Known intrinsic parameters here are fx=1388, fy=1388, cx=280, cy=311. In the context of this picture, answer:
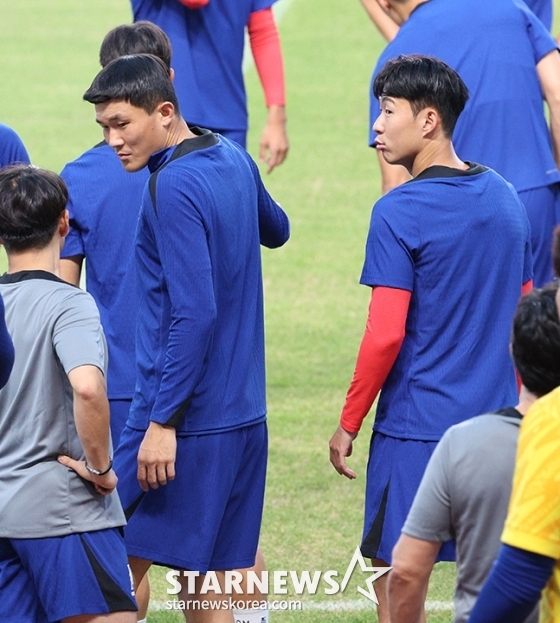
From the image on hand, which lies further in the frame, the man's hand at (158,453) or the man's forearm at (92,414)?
the man's hand at (158,453)

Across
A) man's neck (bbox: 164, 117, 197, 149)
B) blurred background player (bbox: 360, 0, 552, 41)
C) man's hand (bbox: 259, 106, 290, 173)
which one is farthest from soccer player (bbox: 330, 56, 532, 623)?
man's hand (bbox: 259, 106, 290, 173)

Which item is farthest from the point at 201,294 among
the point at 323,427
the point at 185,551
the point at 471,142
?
the point at 323,427

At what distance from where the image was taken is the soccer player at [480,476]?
8.49ft

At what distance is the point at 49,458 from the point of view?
3.45m

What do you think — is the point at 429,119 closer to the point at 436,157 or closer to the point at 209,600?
the point at 436,157

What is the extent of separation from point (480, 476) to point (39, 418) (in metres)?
1.27

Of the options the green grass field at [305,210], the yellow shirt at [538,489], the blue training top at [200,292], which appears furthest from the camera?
the green grass field at [305,210]

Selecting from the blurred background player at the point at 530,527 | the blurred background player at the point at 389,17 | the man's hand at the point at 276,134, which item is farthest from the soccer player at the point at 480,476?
the man's hand at the point at 276,134

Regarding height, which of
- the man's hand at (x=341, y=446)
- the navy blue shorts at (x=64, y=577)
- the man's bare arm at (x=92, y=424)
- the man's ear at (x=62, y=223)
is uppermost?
the man's ear at (x=62, y=223)

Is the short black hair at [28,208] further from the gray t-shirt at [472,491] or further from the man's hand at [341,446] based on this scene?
the gray t-shirt at [472,491]

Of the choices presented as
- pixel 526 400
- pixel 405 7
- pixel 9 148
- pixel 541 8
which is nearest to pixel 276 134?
pixel 541 8

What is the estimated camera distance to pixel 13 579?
3.51 meters

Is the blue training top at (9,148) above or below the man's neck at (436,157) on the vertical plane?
below

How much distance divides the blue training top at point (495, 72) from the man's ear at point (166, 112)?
50.4 inches
